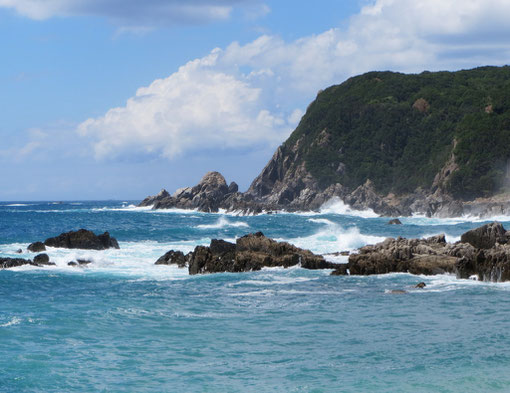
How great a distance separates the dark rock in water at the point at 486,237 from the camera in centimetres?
4053

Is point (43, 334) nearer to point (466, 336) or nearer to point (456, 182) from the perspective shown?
point (466, 336)

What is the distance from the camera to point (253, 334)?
69.4ft

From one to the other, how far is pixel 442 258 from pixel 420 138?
477ft

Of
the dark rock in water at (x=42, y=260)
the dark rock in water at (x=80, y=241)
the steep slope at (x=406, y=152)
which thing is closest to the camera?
the dark rock in water at (x=42, y=260)

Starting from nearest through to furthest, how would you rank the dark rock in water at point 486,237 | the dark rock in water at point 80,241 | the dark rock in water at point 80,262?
the dark rock in water at point 486,237 → the dark rock in water at point 80,262 → the dark rock in water at point 80,241

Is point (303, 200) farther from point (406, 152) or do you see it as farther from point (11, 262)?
point (11, 262)

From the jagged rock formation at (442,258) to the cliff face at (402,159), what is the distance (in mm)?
70408

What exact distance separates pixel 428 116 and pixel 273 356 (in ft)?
566

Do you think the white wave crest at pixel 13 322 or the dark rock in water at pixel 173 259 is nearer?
the white wave crest at pixel 13 322

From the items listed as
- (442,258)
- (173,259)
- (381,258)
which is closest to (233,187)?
(173,259)

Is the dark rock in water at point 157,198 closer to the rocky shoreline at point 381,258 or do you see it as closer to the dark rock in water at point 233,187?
the dark rock in water at point 233,187

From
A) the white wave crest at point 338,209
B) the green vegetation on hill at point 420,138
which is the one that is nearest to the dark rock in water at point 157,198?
the green vegetation on hill at point 420,138

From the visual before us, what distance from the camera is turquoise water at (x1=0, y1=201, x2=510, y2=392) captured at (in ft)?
53.6

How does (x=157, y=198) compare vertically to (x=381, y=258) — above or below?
above
